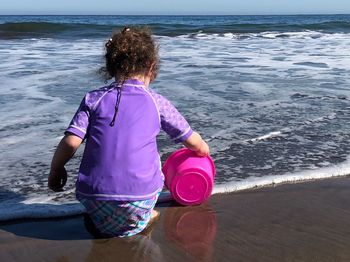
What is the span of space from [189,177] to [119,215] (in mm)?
517

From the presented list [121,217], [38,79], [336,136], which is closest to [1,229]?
[121,217]

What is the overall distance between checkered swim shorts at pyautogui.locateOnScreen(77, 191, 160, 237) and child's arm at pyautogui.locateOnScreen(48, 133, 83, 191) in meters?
0.13

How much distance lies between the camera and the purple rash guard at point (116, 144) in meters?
2.35

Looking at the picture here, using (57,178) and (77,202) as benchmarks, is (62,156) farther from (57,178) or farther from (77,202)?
(77,202)

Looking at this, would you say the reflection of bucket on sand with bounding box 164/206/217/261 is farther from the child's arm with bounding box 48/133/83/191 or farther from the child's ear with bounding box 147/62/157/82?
the child's ear with bounding box 147/62/157/82

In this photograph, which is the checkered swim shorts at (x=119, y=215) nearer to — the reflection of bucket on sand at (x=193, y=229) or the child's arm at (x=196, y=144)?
the reflection of bucket on sand at (x=193, y=229)

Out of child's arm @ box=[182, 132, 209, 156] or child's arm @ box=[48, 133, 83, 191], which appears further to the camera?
child's arm @ box=[182, 132, 209, 156]

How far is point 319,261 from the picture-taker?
224 cm

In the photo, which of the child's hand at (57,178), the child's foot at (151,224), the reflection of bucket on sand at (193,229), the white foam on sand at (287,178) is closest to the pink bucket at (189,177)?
the reflection of bucket on sand at (193,229)

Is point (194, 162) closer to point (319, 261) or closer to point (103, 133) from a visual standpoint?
point (103, 133)

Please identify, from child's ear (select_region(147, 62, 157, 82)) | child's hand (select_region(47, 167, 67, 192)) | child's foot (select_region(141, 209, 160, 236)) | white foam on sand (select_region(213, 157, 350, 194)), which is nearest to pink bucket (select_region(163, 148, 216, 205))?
child's foot (select_region(141, 209, 160, 236))

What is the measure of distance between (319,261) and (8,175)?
207 cm

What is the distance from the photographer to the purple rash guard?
2352 mm

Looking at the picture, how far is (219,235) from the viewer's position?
254cm
